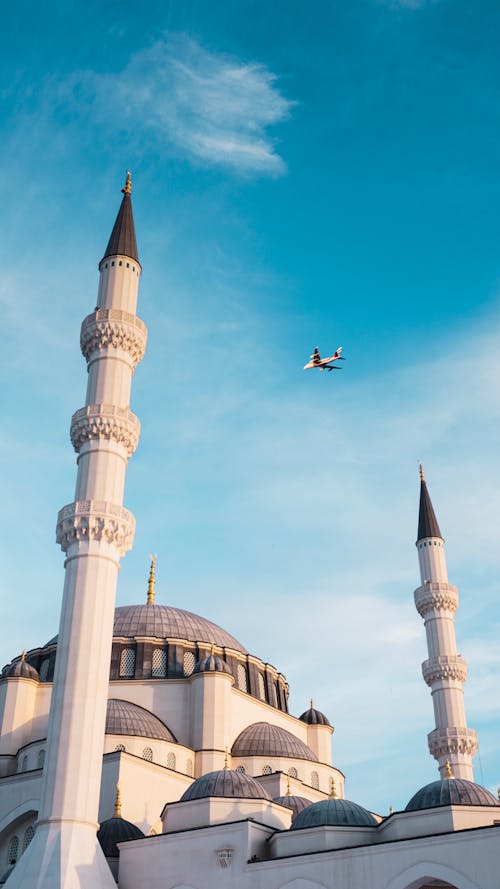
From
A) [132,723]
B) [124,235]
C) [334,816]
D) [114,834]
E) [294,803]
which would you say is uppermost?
[124,235]

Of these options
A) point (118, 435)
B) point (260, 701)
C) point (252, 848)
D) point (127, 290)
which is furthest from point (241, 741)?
point (127, 290)

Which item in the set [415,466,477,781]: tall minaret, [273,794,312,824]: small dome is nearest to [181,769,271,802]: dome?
[273,794,312,824]: small dome

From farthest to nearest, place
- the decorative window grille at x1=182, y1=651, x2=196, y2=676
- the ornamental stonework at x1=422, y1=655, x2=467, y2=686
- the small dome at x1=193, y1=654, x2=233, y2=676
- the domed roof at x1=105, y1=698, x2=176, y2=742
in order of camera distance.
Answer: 1. the ornamental stonework at x1=422, y1=655, x2=467, y2=686
2. the decorative window grille at x1=182, y1=651, x2=196, y2=676
3. the small dome at x1=193, y1=654, x2=233, y2=676
4. the domed roof at x1=105, y1=698, x2=176, y2=742

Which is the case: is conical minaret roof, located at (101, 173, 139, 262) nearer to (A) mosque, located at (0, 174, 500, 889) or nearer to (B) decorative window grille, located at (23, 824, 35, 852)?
(A) mosque, located at (0, 174, 500, 889)

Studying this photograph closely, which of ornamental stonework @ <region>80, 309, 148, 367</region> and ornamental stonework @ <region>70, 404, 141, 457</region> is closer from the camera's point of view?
ornamental stonework @ <region>70, 404, 141, 457</region>

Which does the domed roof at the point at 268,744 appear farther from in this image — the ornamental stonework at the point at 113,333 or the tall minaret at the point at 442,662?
the ornamental stonework at the point at 113,333

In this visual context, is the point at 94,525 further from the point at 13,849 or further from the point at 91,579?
the point at 13,849

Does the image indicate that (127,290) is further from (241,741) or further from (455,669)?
(455,669)

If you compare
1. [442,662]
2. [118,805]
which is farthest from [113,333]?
[442,662]
